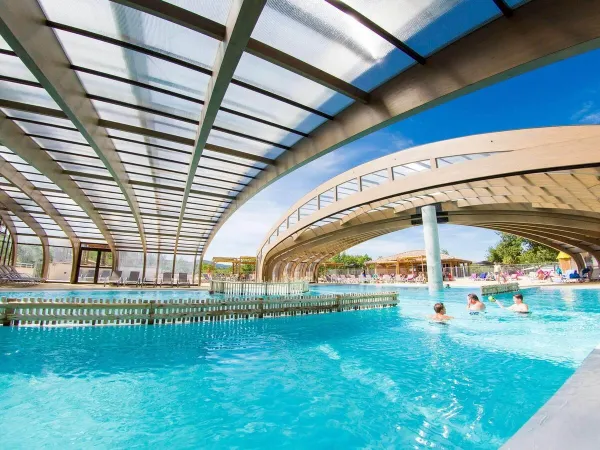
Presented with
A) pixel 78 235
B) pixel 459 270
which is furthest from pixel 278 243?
pixel 459 270

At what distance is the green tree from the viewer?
145ft

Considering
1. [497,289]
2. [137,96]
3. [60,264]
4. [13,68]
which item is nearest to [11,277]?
[60,264]

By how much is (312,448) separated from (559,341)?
291 inches

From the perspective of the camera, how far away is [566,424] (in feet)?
4.96

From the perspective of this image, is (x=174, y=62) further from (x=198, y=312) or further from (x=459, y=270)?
(x=459, y=270)

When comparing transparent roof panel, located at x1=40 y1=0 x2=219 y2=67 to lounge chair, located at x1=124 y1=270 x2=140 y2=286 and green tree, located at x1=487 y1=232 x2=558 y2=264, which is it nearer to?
lounge chair, located at x1=124 y1=270 x2=140 y2=286

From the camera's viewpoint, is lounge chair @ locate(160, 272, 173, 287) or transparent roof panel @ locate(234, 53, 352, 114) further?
lounge chair @ locate(160, 272, 173, 287)

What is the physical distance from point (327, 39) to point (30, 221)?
25.6m

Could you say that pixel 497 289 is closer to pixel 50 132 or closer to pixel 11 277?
pixel 50 132

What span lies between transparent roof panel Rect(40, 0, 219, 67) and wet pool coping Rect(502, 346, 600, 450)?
19.3 ft

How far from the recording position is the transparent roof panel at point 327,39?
4.16 meters

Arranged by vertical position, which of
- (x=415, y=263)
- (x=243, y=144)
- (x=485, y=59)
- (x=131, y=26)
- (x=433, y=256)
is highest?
(x=131, y=26)

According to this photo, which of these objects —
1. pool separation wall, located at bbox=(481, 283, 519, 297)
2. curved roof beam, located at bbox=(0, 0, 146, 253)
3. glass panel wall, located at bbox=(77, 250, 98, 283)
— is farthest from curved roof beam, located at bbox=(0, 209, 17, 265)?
pool separation wall, located at bbox=(481, 283, 519, 297)

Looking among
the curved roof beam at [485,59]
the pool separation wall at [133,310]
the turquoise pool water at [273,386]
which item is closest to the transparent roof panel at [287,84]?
the curved roof beam at [485,59]
